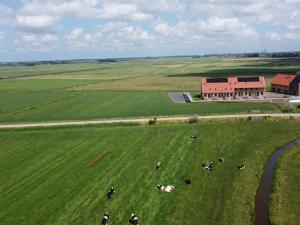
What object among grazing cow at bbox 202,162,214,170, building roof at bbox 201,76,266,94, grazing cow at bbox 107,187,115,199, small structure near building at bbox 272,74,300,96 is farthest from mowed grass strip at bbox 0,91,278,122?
grazing cow at bbox 107,187,115,199

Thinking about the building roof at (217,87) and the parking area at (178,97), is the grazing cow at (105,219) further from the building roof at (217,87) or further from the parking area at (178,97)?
the building roof at (217,87)

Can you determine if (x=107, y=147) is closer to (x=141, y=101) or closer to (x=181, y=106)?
(x=181, y=106)

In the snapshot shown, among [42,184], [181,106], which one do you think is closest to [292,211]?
[42,184]

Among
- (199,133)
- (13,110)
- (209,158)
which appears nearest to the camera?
(209,158)

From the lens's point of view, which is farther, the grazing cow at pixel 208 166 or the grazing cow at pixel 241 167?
the grazing cow at pixel 208 166

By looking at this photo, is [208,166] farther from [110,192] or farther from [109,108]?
[109,108]

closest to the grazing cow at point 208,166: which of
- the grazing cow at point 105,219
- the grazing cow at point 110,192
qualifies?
the grazing cow at point 110,192

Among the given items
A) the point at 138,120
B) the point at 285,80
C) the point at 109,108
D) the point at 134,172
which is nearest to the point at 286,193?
the point at 134,172
